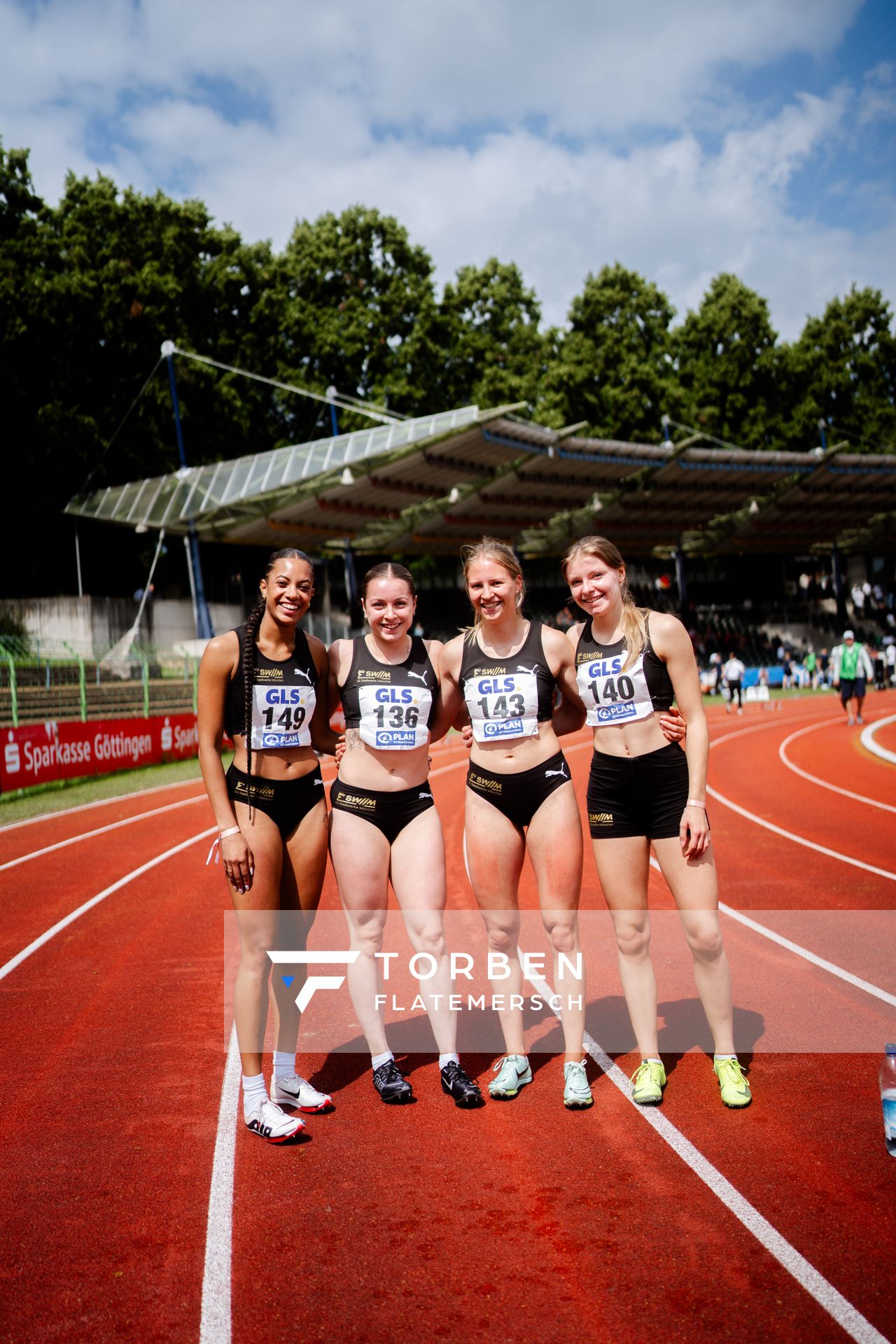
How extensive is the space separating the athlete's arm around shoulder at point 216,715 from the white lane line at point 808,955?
205 cm

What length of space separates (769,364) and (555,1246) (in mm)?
58190

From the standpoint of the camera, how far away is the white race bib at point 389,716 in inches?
173

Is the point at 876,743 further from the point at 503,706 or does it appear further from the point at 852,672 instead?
the point at 503,706

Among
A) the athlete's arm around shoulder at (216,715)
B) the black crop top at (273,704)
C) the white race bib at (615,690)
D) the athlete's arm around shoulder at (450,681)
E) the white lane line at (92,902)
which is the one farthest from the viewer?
the white lane line at (92,902)

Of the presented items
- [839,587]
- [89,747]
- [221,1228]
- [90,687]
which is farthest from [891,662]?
[221,1228]

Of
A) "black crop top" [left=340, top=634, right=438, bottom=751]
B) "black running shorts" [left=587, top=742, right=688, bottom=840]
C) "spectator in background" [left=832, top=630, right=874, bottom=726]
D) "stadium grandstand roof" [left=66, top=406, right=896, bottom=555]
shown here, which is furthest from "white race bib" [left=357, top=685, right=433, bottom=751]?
"stadium grandstand roof" [left=66, top=406, right=896, bottom=555]

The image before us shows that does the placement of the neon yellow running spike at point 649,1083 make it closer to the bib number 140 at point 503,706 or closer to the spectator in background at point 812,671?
the bib number 140 at point 503,706

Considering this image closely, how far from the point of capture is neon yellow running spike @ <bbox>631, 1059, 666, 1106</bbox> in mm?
4254

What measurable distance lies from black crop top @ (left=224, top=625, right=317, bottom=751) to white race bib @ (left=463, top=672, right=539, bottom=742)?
2.33 ft

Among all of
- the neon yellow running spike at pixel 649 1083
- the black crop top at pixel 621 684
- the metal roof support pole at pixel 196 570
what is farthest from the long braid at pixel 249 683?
the metal roof support pole at pixel 196 570

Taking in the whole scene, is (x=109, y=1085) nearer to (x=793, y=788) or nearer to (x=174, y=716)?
(x=793, y=788)

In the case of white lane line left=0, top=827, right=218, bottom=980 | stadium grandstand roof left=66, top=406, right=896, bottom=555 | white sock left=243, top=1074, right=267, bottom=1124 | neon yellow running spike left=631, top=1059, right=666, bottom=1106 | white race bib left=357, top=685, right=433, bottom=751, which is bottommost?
white lane line left=0, top=827, right=218, bottom=980

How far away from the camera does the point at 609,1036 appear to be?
5.18 meters

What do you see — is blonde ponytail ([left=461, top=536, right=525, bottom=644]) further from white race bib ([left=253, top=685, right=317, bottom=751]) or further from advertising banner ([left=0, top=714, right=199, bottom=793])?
advertising banner ([left=0, top=714, right=199, bottom=793])
